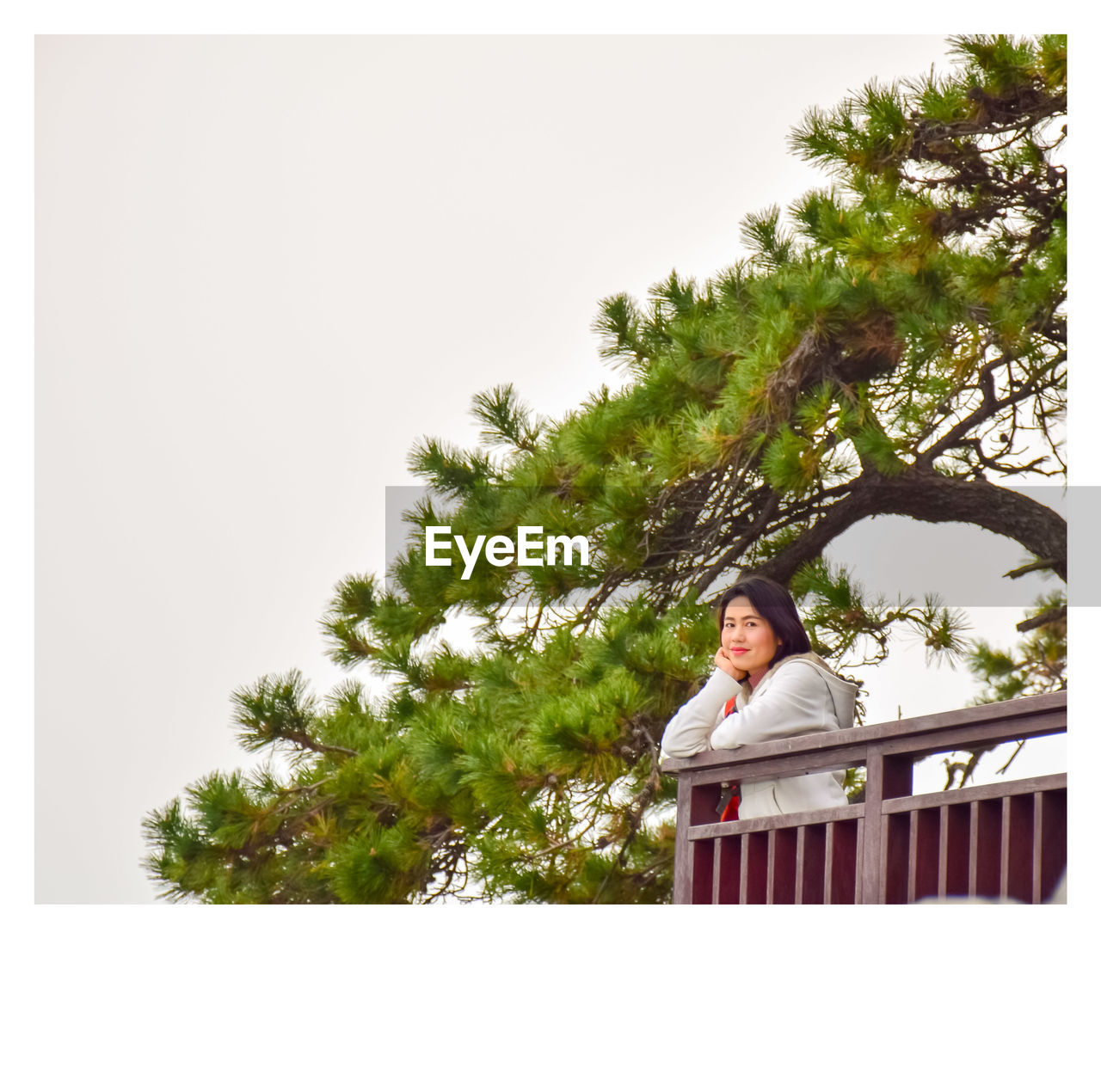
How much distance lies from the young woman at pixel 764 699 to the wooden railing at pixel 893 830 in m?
0.07

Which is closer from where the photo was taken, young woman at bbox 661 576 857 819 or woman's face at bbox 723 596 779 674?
young woman at bbox 661 576 857 819

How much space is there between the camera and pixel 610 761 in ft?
8.65

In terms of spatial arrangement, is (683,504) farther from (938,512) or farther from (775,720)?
(775,720)

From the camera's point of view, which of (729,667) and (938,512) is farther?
(938,512)

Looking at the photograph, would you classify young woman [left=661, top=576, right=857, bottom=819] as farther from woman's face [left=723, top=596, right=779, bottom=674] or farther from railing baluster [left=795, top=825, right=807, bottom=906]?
railing baluster [left=795, top=825, right=807, bottom=906]

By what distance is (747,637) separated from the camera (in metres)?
2.68

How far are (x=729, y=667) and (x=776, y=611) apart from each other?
0.20 meters

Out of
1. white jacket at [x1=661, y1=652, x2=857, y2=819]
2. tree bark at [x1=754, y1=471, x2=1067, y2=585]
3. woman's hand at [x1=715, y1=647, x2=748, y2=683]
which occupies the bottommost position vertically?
white jacket at [x1=661, y1=652, x2=857, y2=819]

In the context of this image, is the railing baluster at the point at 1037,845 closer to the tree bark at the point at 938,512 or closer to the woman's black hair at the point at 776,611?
the woman's black hair at the point at 776,611

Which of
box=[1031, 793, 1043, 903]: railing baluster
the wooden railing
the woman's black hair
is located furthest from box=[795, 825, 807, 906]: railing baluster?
the woman's black hair

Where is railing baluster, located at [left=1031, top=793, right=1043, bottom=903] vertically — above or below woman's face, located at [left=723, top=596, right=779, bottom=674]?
below

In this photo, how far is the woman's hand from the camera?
2.57m

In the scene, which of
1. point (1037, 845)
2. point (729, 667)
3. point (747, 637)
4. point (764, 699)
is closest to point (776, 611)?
point (747, 637)

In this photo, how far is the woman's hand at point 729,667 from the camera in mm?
2572
